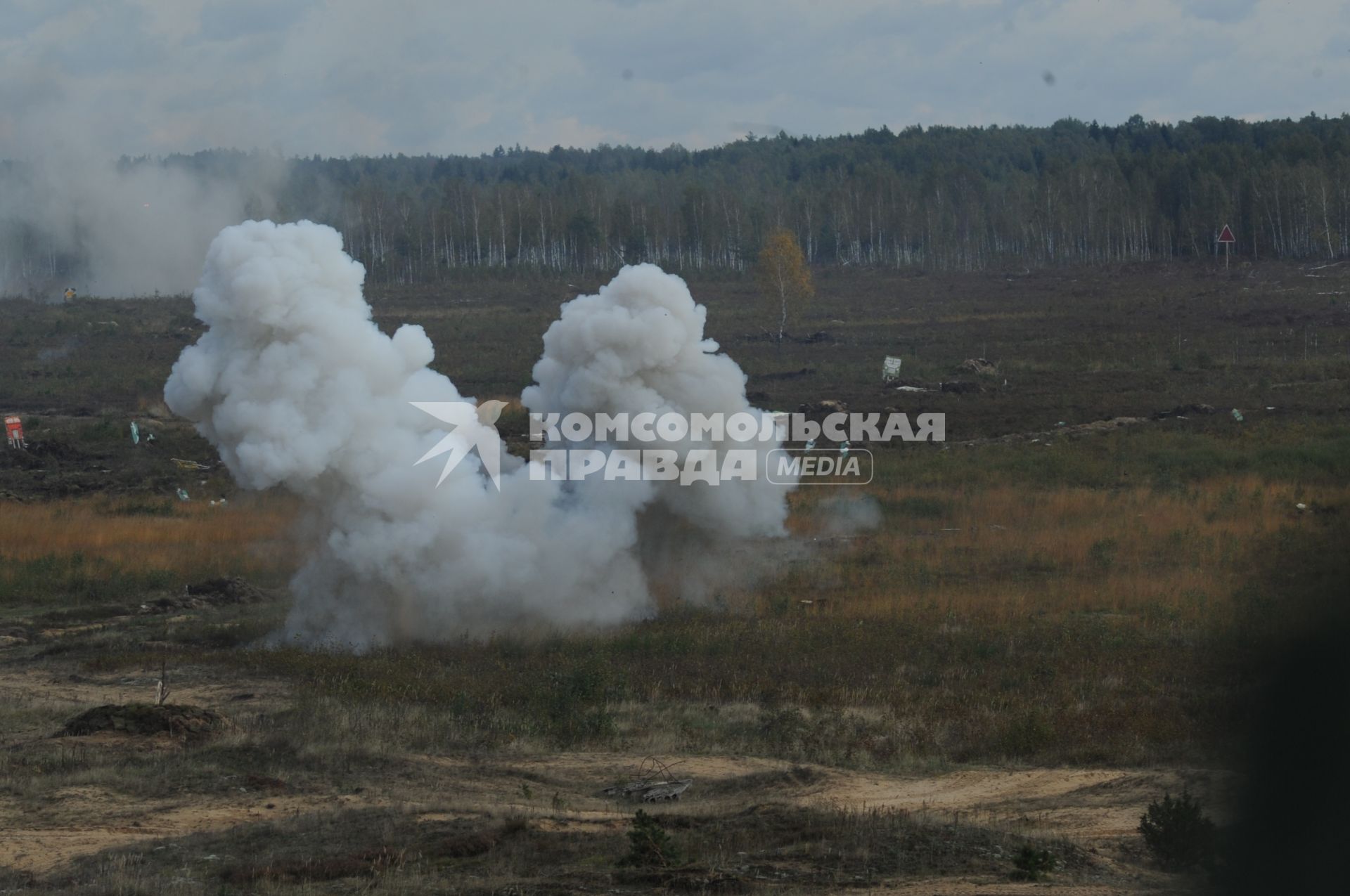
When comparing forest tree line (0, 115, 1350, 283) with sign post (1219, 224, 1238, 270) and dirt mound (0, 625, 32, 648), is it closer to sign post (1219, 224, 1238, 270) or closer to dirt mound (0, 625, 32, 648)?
sign post (1219, 224, 1238, 270)

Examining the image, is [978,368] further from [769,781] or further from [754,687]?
[769,781]

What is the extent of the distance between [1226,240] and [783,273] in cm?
3552

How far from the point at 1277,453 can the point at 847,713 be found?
22.2 m

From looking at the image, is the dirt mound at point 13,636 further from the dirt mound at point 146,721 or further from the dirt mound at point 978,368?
the dirt mound at point 978,368

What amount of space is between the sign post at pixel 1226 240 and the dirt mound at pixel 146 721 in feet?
265

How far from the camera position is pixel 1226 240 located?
86188 millimetres

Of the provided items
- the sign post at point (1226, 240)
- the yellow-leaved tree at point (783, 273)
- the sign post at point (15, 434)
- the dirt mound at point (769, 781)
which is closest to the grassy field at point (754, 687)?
the dirt mound at point (769, 781)

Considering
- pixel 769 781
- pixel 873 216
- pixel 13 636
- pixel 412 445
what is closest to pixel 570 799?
pixel 769 781

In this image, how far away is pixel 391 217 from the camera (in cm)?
11575

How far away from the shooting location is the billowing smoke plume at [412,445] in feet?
65.8

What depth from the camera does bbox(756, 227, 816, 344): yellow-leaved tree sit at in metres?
67.8

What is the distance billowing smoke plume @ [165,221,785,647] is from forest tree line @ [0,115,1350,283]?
82.5 m

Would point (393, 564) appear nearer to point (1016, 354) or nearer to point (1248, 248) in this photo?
point (1016, 354)

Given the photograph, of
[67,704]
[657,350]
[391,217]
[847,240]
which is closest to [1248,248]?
[847,240]
